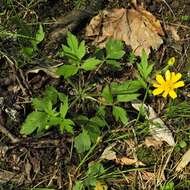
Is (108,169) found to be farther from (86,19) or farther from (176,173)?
(86,19)

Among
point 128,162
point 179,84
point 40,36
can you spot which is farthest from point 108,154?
point 40,36

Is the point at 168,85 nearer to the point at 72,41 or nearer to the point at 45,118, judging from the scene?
the point at 72,41

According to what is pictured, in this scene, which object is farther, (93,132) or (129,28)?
(129,28)

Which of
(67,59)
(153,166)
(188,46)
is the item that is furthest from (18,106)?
(188,46)

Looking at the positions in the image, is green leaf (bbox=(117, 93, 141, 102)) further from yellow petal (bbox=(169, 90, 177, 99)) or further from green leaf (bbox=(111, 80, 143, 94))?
yellow petal (bbox=(169, 90, 177, 99))

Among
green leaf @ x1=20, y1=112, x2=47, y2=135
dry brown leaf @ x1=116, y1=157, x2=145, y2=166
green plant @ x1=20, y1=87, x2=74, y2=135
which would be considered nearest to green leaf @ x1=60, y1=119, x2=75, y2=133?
green plant @ x1=20, y1=87, x2=74, y2=135
